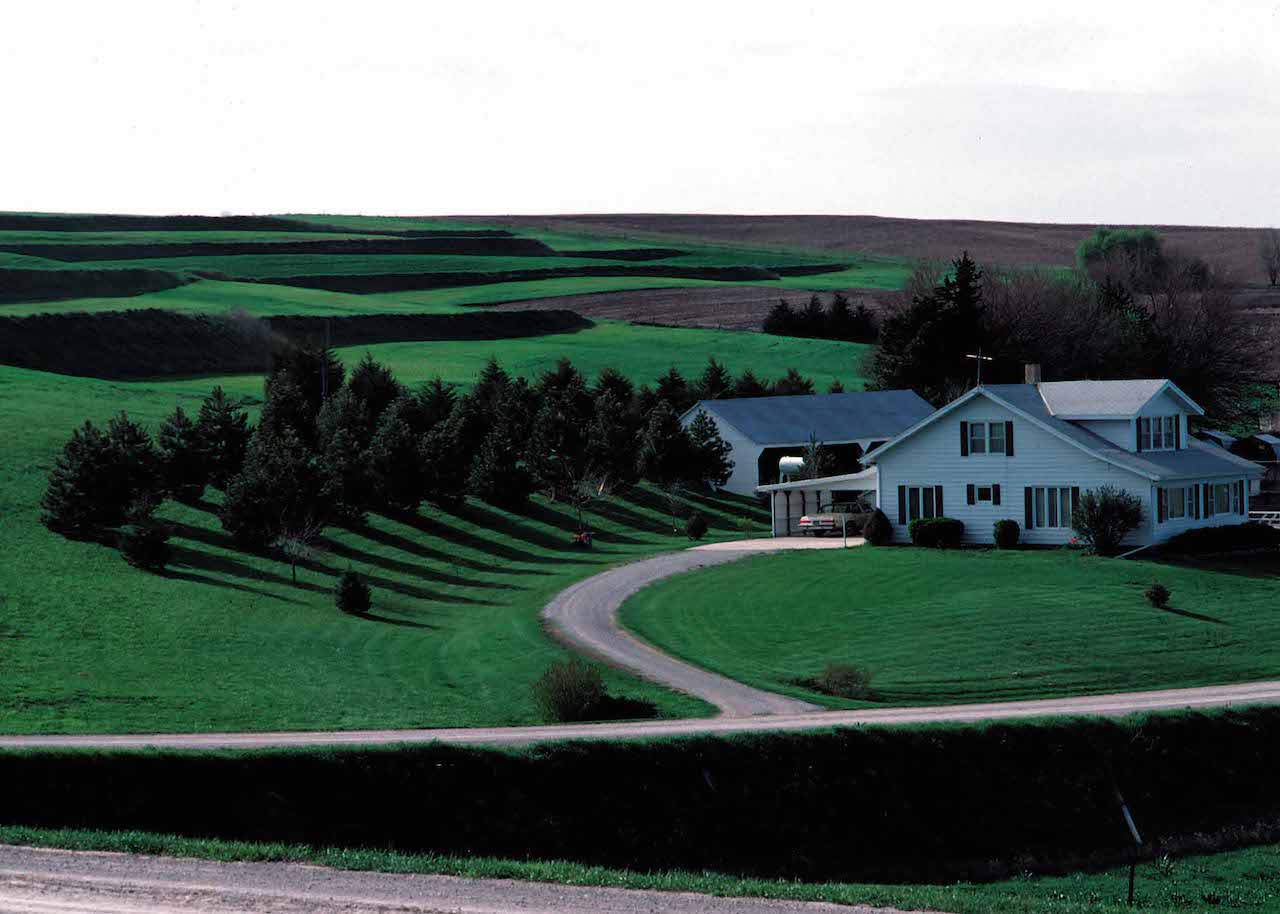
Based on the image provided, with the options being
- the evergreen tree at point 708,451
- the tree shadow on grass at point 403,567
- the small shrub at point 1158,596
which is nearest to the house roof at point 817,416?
the evergreen tree at point 708,451

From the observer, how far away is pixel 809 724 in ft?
111

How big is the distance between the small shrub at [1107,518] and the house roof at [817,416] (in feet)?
98.9

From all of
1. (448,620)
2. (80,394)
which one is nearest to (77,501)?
(448,620)

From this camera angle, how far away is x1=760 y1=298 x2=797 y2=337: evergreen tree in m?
141

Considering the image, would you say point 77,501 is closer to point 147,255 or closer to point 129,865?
point 129,865

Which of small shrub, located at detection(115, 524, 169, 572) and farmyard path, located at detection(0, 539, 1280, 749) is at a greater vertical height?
small shrub, located at detection(115, 524, 169, 572)

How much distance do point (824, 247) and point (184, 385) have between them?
109 metres

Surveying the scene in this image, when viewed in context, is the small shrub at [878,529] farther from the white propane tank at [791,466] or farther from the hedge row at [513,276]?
the hedge row at [513,276]

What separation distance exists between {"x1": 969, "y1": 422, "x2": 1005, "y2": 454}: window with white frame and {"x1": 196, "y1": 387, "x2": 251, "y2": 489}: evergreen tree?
99.6 feet

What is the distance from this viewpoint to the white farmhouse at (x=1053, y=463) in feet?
194

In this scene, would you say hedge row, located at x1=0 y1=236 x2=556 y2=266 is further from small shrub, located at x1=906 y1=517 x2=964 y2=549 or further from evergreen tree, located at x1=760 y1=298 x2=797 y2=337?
small shrub, located at x1=906 y1=517 x2=964 y2=549

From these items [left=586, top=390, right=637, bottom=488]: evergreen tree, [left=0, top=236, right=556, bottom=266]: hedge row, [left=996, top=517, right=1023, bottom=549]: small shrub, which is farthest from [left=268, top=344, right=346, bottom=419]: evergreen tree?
[left=0, top=236, right=556, bottom=266]: hedge row

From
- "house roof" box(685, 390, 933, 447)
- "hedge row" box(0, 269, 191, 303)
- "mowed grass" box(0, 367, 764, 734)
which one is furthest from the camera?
"hedge row" box(0, 269, 191, 303)

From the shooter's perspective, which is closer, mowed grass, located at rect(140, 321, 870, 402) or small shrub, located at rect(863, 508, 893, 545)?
small shrub, located at rect(863, 508, 893, 545)
